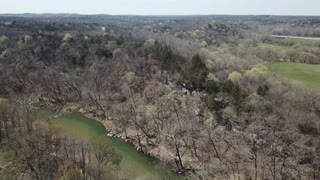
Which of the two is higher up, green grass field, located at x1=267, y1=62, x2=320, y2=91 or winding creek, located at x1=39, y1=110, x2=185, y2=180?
green grass field, located at x1=267, y1=62, x2=320, y2=91

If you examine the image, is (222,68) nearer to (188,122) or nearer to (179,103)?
(179,103)

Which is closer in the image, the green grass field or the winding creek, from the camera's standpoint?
the winding creek

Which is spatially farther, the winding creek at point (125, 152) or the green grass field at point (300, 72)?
the green grass field at point (300, 72)

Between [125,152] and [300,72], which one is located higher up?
[300,72]

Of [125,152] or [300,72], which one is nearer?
[125,152]
